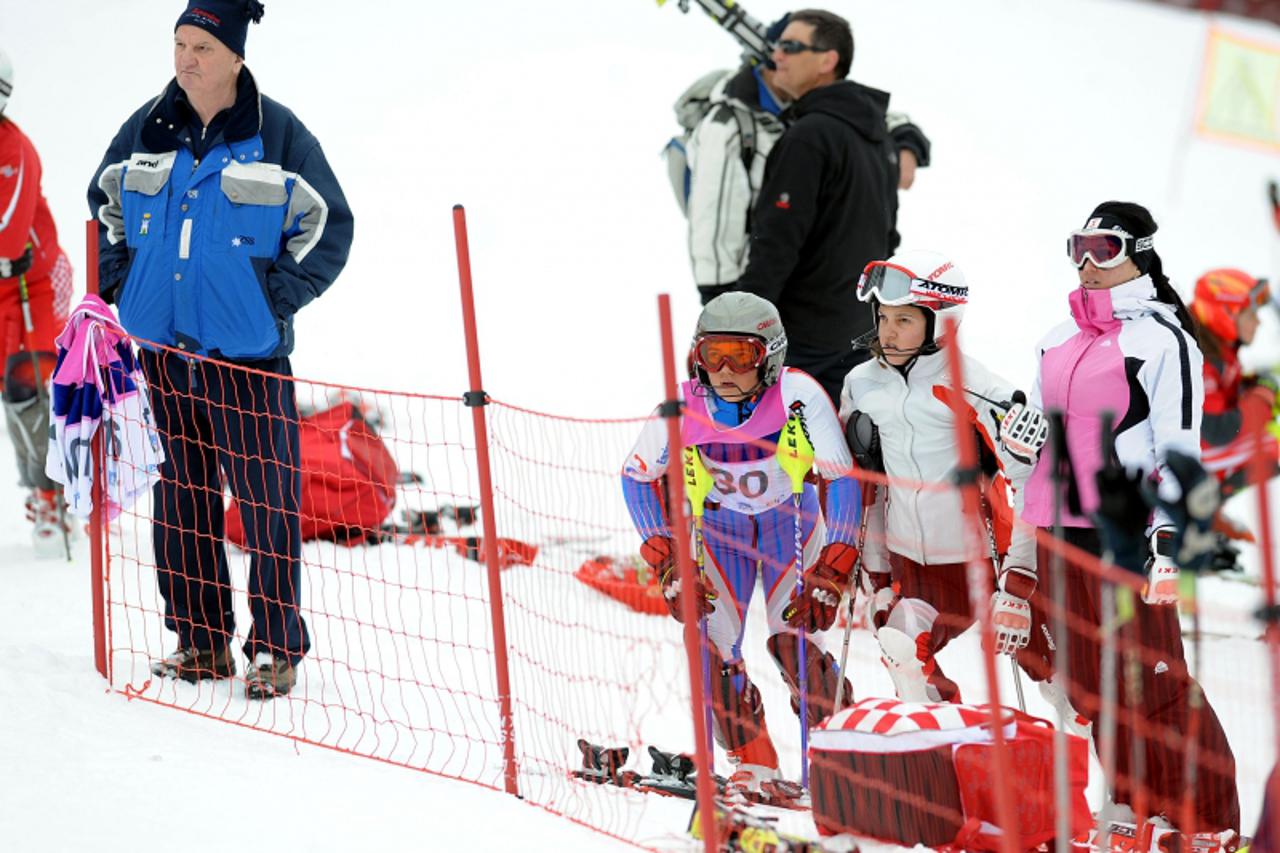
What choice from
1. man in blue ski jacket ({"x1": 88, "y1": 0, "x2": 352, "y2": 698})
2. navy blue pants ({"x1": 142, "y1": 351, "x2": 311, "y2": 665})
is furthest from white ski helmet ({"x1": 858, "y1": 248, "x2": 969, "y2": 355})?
Result: navy blue pants ({"x1": 142, "y1": 351, "x2": 311, "y2": 665})

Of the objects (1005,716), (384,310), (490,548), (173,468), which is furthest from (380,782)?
(384,310)

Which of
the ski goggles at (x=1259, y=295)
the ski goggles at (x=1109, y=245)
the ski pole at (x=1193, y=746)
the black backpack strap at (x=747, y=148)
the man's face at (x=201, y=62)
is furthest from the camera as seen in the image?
the ski goggles at (x=1259, y=295)

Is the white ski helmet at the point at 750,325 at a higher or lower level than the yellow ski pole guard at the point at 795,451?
higher

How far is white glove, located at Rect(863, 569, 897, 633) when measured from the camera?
4152 millimetres

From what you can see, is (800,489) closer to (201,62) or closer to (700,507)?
(700,507)

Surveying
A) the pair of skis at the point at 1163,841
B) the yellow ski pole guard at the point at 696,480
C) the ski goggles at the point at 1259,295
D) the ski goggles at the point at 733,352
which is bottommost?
the pair of skis at the point at 1163,841

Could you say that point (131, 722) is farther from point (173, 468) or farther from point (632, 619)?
point (632, 619)

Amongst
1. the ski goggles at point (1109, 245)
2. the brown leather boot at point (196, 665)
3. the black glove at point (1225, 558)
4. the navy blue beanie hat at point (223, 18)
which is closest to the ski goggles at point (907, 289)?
the ski goggles at point (1109, 245)

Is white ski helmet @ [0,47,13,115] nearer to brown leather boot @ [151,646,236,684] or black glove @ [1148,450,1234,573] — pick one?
brown leather boot @ [151,646,236,684]

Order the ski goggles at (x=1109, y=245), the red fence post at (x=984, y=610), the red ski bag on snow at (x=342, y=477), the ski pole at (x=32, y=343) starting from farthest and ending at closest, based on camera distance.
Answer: the red ski bag on snow at (x=342, y=477), the ski pole at (x=32, y=343), the ski goggles at (x=1109, y=245), the red fence post at (x=984, y=610)

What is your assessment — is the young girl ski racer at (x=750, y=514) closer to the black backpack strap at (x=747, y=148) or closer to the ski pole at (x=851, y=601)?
the ski pole at (x=851, y=601)

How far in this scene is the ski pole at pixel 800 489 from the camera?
3990 mm

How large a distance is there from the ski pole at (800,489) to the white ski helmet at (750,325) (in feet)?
0.55

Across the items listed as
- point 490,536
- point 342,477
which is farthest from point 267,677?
point 342,477
